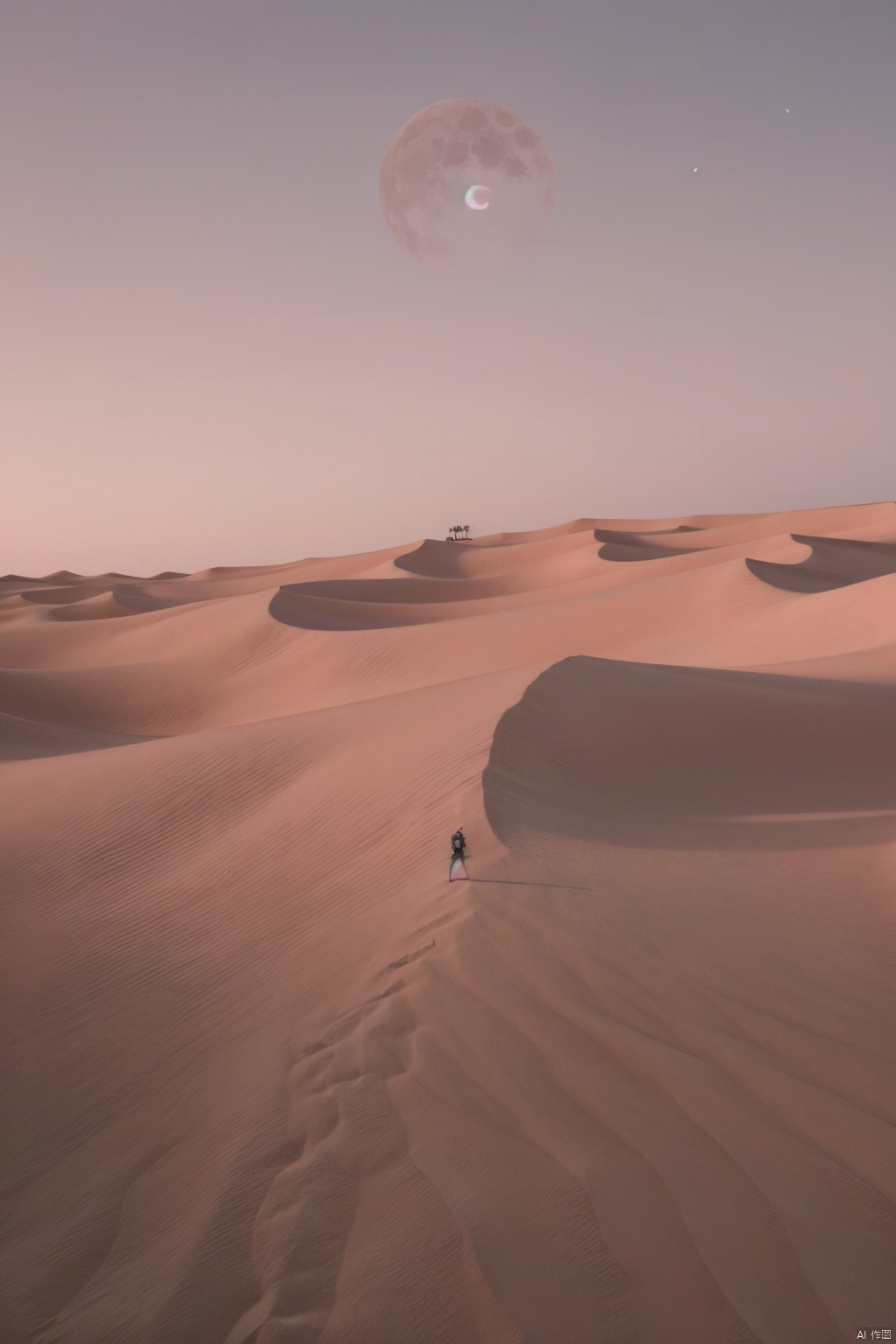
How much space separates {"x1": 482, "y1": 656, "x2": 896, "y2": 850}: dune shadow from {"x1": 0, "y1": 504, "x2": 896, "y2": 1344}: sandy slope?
0.05 metres

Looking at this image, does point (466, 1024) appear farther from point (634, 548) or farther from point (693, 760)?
point (634, 548)

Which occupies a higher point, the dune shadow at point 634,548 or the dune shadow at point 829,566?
the dune shadow at point 634,548

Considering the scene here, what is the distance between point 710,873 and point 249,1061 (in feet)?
10.0

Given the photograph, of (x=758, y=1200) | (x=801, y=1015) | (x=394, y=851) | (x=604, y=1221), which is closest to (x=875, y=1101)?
(x=801, y=1015)

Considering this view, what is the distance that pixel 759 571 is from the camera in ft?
74.9

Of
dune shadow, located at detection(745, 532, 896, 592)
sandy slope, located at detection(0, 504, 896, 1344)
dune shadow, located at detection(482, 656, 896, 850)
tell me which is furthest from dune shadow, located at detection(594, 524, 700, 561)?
sandy slope, located at detection(0, 504, 896, 1344)

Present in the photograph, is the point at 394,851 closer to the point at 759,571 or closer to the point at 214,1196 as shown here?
the point at 214,1196

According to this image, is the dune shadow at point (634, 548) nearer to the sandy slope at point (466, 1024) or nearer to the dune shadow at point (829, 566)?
the dune shadow at point (829, 566)

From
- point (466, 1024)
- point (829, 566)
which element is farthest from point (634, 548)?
point (466, 1024)

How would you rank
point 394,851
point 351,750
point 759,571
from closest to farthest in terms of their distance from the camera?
point 394,851
point 351,750
point 759,571

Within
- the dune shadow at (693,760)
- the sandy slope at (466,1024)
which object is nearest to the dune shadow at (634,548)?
the dune shadow at (693,760)

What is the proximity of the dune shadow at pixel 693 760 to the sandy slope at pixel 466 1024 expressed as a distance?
0.17 feet

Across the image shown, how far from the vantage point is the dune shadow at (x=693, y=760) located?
21.6 ft

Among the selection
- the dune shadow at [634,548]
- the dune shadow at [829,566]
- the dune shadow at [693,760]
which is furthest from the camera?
the dune shadow at [634,548]
